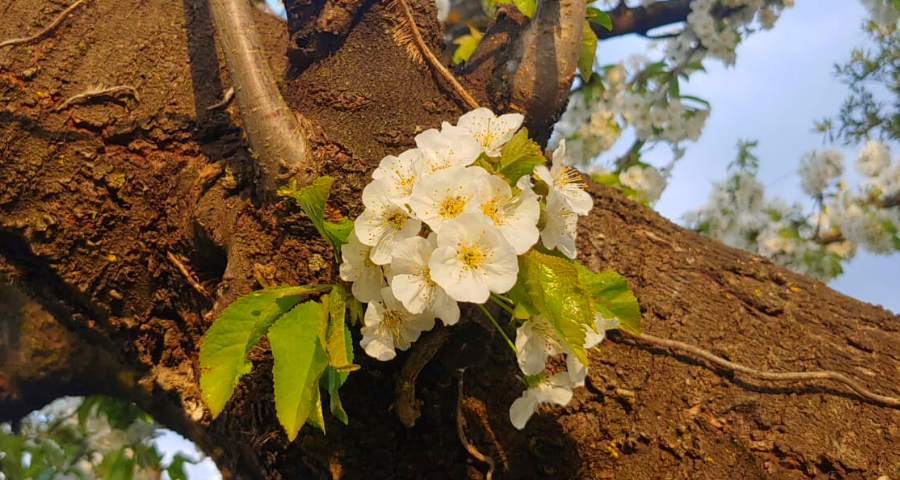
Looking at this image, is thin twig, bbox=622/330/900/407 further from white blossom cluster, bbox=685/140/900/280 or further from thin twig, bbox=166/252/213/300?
white blossom cluster, bbox=685/140/900/280

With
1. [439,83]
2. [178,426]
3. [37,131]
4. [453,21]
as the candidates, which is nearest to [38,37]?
[37,131]

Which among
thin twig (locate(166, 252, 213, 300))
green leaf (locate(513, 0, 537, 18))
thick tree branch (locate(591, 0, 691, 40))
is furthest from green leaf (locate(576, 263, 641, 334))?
thick tree branch (locate(591, 0, 691, 40))

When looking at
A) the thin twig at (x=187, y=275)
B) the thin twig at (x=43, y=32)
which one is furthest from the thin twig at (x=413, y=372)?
the thin twig at (x=43, y=32)

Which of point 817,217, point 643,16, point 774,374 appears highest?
point 643,16

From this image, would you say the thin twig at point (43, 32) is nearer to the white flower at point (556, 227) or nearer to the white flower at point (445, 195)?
the white flower at point (445, 195)

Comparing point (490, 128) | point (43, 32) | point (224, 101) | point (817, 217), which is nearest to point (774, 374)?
point (490, 128)

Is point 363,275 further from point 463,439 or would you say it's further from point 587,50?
point 587,50
